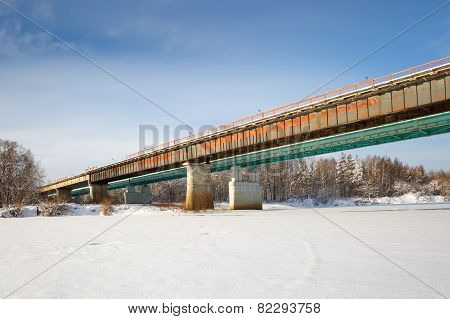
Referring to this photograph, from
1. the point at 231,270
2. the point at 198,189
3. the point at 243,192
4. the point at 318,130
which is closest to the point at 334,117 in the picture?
the point at 318,130

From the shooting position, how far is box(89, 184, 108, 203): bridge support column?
69562mm

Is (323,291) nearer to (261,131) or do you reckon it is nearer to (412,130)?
(261,131)

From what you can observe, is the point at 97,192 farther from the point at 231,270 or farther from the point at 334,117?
the point at 231,270

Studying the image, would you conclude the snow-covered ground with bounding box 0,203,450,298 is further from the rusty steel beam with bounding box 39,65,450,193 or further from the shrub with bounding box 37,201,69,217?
A: the shrub with bounding box 37,201,69,217

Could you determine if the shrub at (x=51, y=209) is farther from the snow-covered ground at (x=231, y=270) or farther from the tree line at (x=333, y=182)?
the tree line at (x=333, y=182)

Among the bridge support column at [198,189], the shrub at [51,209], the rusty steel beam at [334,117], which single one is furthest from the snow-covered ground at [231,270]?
the bridge support column at [198,189]

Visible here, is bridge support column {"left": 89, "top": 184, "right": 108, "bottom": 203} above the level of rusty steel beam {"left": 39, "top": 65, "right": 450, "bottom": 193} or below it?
below

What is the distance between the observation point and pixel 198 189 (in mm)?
40719

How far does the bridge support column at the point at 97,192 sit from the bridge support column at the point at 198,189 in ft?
121

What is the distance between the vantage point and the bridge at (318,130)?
24.5m

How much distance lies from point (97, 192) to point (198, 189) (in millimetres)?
39329

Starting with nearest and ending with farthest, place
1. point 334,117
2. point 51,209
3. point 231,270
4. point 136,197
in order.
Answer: point 231,270 → point 334,117 → point 51,209 → point 136,197

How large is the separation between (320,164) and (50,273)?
111665 millimetres

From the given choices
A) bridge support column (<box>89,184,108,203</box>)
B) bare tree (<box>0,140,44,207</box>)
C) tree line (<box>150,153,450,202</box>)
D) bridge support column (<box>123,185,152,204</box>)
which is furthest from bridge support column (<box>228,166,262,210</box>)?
tree line (<box>150,153,450,202</box>)
